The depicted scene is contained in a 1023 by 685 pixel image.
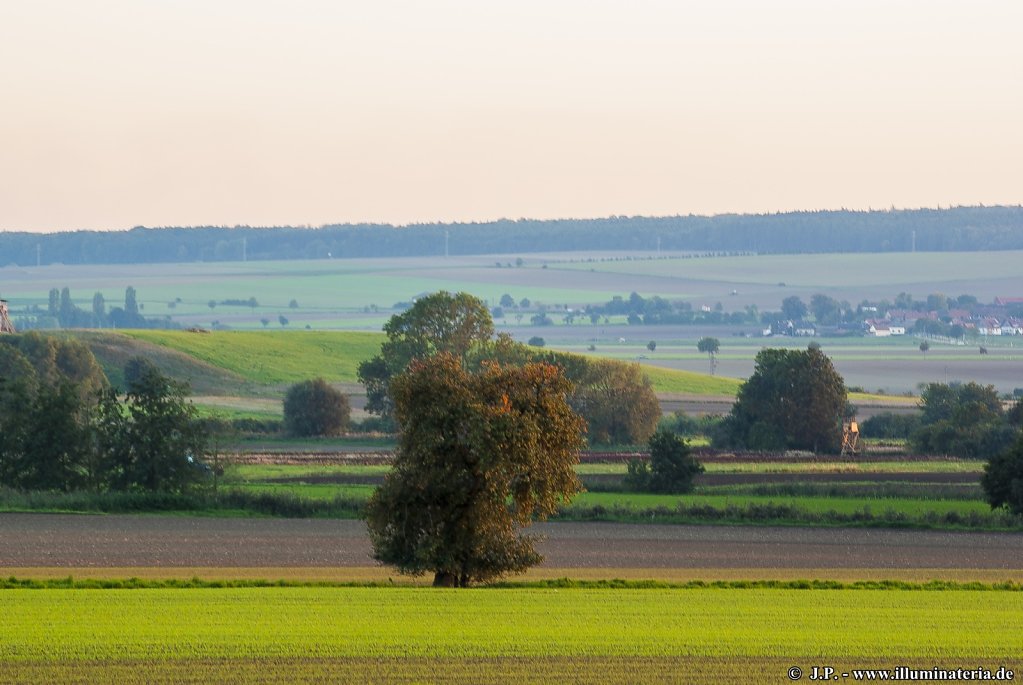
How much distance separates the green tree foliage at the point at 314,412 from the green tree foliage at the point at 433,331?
4.70 metres

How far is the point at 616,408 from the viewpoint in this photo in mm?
91562

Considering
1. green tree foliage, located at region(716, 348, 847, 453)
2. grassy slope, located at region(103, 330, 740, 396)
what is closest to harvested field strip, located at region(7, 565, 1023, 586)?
green tree foliage, located at region(716, 348, 847, 453)

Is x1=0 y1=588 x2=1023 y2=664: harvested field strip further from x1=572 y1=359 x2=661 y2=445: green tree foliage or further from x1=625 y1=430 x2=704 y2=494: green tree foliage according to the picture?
x1=572 y1=359 x2=661 y2=445: green tree foliage

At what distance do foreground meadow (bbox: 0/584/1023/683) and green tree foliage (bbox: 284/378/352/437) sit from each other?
60119 millimetres

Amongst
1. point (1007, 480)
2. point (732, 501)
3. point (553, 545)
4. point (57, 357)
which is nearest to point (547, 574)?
point (553, 545)

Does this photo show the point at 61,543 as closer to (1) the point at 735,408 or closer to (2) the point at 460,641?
(2) the point at 460,641

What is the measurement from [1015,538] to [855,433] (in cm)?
3600

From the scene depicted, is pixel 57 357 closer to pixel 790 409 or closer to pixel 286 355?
pixel 286 355

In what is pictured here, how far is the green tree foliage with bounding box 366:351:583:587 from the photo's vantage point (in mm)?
33312

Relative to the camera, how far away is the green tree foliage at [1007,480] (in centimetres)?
5025

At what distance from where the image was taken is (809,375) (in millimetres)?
85688

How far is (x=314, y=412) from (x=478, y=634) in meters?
67.1

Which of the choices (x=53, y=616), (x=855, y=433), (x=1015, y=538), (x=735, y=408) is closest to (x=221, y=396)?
(x=735, y=408)

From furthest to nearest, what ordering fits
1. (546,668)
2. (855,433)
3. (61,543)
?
(855,433) < (61,543) < (546,668)
